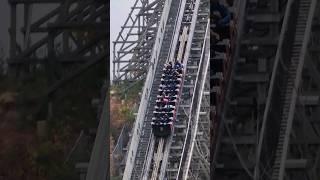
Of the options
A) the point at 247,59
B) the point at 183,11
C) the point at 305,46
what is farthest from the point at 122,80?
the point at 305,46

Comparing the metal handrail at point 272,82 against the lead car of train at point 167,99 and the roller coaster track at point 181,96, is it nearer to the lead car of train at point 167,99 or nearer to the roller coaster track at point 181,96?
the roller coaster track at point 181,96

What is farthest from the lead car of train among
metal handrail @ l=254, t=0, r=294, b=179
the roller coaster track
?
metal handrail @ l=254, t=0, r=294, b=179

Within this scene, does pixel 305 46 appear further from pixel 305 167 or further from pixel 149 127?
pixel 149 127

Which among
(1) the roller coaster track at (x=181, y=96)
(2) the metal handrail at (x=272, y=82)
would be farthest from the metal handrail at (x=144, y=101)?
(2) the metal handrail at (x=272, y=82)

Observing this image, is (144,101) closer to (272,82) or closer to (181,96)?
(181,96)

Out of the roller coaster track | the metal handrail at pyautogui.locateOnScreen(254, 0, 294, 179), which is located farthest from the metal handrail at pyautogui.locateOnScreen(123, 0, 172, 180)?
the metal handrail at pyautogui.locateOnScreen(254, 0, 294, 179)

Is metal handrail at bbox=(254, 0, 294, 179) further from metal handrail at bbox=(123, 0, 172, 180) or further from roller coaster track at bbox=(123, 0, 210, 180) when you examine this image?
metal handrail at bbox=(123, 0, 172, 180)
